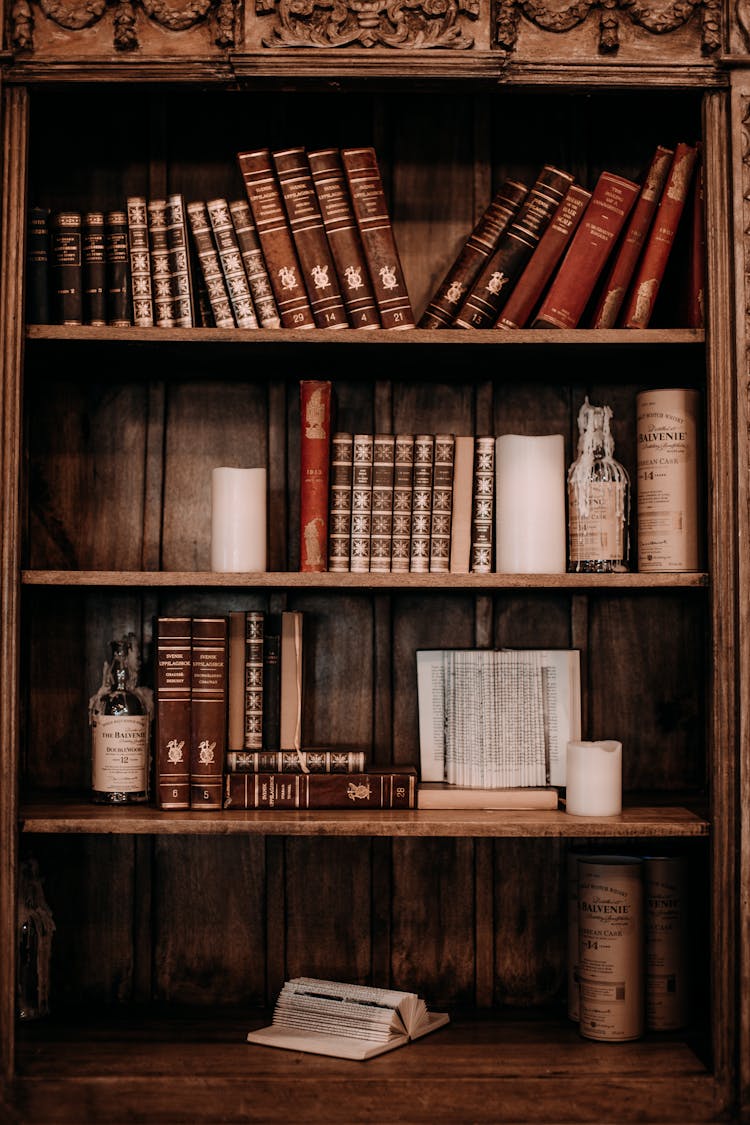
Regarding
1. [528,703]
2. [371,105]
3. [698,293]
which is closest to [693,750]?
[528,703]

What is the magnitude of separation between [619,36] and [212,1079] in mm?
1572

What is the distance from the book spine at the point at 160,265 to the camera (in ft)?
5.56

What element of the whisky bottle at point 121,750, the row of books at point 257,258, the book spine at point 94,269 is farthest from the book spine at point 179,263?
the whisky bottle at point 121,750

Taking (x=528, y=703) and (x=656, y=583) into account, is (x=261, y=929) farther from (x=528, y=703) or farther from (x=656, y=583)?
(x=656, y=583)

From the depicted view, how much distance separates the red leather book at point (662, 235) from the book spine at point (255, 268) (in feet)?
1.77

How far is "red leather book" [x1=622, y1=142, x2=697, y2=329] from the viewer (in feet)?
5.52

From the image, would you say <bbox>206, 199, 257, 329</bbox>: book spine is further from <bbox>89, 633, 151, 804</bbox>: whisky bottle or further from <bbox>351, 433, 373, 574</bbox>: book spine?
<bbox>89, 633, 151, 804</bbox>: whisky bottle

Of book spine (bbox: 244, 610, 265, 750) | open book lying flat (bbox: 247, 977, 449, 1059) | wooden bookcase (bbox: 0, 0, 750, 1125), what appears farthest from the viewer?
wooden bookcase (bbox: 0, 0, 750, 1125)

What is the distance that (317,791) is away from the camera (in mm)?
1689

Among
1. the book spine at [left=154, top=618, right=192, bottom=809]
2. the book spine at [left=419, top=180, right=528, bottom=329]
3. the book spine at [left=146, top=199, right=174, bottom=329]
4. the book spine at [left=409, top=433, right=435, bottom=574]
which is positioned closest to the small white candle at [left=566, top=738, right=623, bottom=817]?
the book spine at [left=409, top=433, right=435, bottom=574]

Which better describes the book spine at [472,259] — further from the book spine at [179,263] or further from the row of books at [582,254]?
the book spine at [179,263]

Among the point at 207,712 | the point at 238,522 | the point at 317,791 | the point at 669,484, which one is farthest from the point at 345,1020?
the point at 669,484

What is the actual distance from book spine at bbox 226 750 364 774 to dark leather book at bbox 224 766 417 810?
→ 0.05 feet

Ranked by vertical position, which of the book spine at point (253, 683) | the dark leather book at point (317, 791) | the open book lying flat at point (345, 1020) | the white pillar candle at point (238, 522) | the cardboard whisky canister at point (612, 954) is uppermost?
the white pillar candle at point (238, 522)
